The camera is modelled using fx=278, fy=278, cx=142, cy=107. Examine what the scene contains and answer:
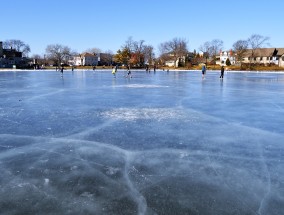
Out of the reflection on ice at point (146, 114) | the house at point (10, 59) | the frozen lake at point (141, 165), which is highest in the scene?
the house at point (10, 59)

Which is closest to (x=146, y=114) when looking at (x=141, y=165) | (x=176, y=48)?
(x=141, y=165)

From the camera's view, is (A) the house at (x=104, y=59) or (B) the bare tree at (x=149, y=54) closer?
(B) the bare tree at (x=149, y=54)

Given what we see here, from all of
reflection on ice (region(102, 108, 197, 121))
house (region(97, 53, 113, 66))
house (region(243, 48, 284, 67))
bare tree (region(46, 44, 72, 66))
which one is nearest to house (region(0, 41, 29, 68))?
bare tree (region(46, 44, 72, 66))

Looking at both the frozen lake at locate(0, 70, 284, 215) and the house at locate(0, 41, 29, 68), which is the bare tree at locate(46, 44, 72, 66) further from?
the frozen lake at locate(0, 70, 284, 215)

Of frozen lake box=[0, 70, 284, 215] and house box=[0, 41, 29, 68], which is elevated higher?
house box=[0, 41, 29, 68]

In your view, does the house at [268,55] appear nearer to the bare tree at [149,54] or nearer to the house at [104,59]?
the bare tree at [149,54]

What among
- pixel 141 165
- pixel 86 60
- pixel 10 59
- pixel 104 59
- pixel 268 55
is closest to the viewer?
pixel 141 165

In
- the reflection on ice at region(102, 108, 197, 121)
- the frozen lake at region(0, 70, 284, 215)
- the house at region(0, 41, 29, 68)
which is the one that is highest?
the house at region(0, 41, 29, 68)

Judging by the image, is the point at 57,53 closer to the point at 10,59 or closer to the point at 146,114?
the point at 10,59

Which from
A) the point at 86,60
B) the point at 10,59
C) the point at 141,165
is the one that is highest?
the point at 86,60

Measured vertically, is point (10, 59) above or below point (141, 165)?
above

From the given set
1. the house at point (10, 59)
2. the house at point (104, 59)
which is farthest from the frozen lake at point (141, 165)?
the house at point (104, 59)

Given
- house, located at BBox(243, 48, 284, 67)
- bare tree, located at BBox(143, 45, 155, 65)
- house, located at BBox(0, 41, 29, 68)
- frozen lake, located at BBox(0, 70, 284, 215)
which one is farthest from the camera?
bare tree, located at BBox(143, 45, 155, 65)

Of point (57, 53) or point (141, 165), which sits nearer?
point (141, 165)
